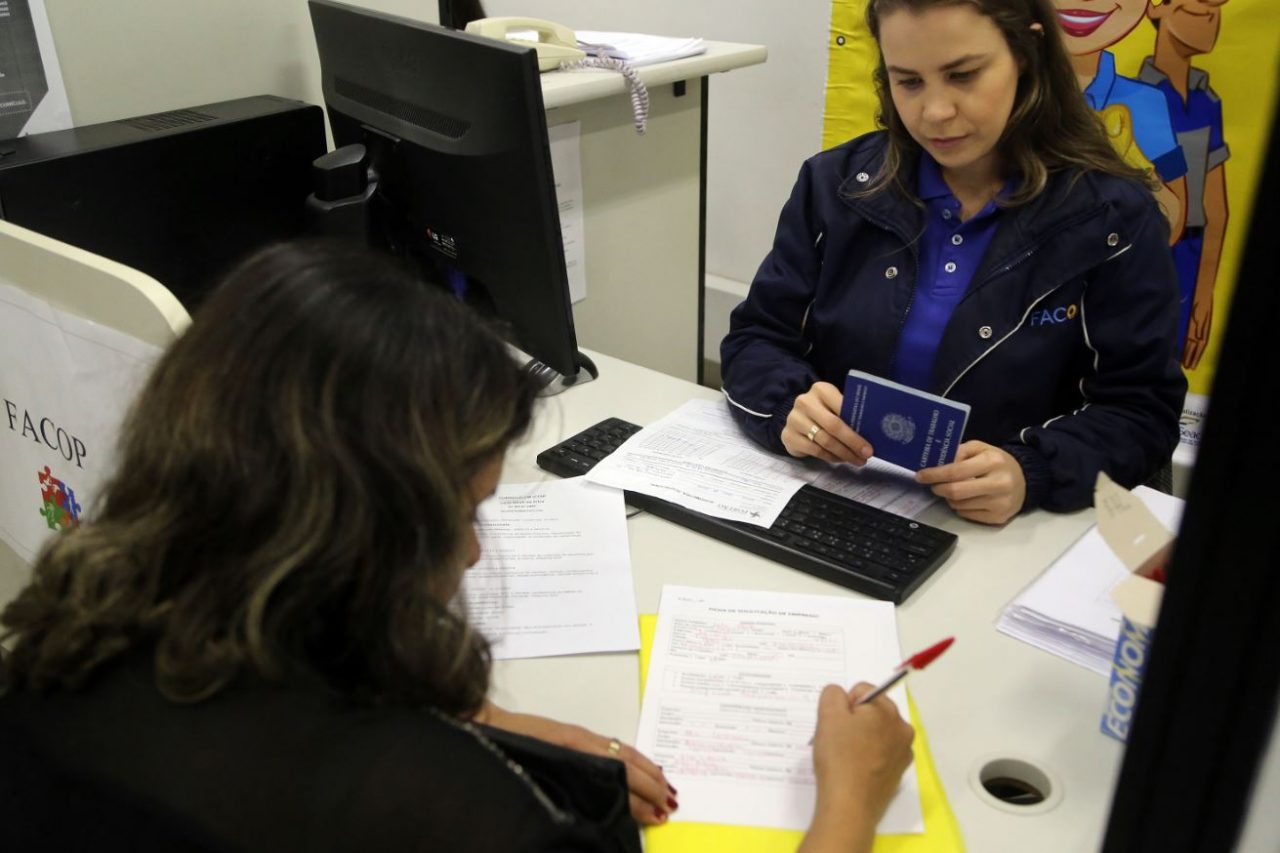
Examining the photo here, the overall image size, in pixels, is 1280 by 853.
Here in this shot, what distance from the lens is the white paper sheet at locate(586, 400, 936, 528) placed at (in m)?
1.19

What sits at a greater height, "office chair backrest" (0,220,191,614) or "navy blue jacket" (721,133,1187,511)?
"office chair backrest" (0,220,191,614)

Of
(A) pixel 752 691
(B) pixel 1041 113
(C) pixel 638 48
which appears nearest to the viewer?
(A) pixel 752 691

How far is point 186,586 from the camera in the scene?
65 centimetres

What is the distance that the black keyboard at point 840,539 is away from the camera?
3.46 feet

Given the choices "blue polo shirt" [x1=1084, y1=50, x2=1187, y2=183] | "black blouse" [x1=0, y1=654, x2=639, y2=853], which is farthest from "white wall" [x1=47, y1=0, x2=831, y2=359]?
"black blouse" [x1=0, y1=654, x2=639, y2=853]

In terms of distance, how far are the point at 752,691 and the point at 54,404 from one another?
0.75 metres

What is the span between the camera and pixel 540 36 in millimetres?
1704

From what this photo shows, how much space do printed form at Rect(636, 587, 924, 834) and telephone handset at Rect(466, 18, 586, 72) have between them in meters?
0.96

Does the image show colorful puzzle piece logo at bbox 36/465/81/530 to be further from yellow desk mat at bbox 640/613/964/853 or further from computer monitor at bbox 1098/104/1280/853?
computer monitor at bbox 1098/104/1280/853

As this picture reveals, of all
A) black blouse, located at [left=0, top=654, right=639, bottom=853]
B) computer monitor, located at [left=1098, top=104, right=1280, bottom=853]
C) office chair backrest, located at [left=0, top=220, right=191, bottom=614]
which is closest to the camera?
computer monitor, located at [left=1098, top=104, right=1280, bottom=853]

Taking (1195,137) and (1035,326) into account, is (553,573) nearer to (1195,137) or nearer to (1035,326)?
(1035,326)

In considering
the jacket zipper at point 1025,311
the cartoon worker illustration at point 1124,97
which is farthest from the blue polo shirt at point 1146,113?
the jacket zipper at point 1025,311

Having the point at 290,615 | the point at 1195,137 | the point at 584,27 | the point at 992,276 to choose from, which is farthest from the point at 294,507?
the point at 584,27

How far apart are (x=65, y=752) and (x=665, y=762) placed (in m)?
0.44
